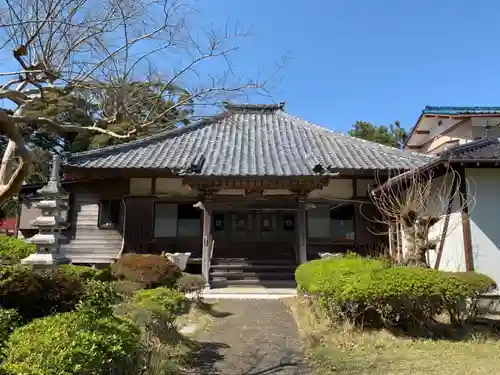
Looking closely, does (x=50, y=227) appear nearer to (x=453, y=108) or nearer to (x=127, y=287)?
(x=127, y=287)

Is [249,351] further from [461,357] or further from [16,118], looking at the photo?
[16,118]

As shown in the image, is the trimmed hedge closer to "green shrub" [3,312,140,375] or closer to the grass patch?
the grass patch

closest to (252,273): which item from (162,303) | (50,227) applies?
(50,227)

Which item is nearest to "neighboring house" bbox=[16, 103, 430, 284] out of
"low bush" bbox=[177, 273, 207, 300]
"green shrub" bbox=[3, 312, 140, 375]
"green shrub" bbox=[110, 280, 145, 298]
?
"low bush" bbox=[177, 273, 207, 300]

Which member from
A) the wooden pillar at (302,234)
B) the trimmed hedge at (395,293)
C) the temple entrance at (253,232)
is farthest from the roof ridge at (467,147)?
the temple entrance at (253,232)

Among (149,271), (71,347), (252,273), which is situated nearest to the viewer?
(71,347)

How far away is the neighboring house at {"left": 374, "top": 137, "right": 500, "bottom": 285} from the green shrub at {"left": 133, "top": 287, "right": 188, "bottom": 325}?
21.2 feet

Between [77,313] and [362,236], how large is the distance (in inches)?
444

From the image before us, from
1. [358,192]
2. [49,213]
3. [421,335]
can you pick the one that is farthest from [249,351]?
[358,192]

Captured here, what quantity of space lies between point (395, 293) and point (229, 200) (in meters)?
7.55

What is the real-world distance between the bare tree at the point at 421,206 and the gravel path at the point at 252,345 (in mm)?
2965

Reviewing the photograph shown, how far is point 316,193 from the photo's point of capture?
13594 mm

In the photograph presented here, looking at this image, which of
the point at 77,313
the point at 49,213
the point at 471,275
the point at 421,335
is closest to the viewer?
the point at 77,313

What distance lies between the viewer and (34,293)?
4.92m
